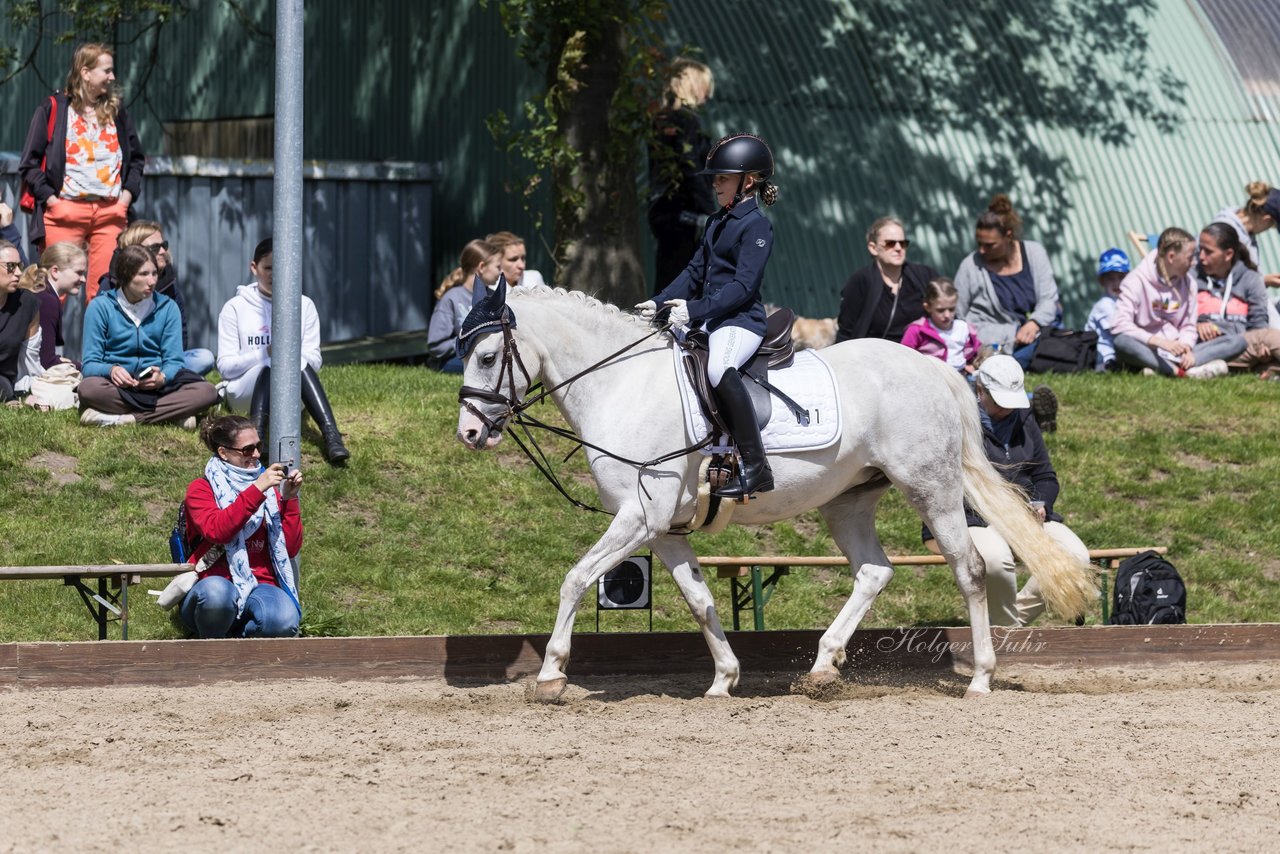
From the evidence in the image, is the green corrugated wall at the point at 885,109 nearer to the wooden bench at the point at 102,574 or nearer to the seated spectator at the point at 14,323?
the seated spectator at the point at 14,323

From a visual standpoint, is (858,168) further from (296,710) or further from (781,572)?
(296,710)

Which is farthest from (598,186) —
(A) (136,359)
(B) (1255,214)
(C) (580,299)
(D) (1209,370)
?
(C) (580,299)

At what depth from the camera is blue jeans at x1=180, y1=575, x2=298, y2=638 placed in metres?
8.12

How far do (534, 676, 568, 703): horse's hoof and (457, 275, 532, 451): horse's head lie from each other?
41.3 inches

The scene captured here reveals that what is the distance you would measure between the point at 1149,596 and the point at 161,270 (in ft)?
20.7

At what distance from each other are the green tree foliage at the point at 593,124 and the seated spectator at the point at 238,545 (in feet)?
18.4

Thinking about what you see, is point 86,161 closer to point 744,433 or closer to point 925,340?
point 925,340

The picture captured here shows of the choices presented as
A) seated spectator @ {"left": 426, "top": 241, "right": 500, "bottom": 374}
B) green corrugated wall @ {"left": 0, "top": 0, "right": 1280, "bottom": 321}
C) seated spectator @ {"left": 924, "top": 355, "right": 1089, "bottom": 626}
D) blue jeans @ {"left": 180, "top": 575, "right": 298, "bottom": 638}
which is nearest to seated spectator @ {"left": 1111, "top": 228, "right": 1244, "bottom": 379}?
green corrugated wall @ {"left": 0, "top": 0, "right": 1280, "bottom": 321}

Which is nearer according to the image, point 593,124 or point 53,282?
point 53,282

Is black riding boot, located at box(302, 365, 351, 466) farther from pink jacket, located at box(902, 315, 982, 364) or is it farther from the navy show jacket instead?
pink jacket, located at box(902, 315, 982, 364)

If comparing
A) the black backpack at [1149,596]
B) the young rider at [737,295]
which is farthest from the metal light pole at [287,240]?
the black backpack at [1149,596]

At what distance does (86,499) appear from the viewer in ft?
33.3

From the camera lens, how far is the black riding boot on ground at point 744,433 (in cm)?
765

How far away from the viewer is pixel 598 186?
541 inches
